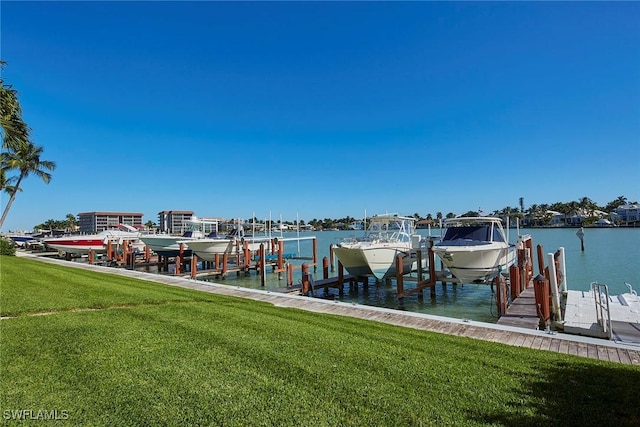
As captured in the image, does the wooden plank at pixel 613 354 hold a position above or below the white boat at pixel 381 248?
below

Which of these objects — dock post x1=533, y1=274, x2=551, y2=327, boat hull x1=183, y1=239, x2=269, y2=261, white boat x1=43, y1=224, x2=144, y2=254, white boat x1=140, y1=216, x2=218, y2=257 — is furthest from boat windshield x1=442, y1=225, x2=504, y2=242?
white boat x1=43, y1=224, x2=144, y2=254

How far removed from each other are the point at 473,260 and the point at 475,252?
41 cm

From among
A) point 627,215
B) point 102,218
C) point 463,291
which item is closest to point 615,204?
point 627,215

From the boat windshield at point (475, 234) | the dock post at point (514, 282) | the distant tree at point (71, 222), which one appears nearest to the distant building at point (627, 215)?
the boat windshield at point (475, 234)

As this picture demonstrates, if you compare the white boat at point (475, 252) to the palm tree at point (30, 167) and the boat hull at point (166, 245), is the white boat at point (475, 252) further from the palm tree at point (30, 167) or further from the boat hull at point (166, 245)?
the palm tree at point (30, 167)

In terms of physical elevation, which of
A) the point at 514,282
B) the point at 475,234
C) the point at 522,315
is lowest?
the point at 522,315

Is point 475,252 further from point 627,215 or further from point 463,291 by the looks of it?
point 627,215

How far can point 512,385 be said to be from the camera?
4336 millimetres

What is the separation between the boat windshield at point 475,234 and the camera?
16344 mm

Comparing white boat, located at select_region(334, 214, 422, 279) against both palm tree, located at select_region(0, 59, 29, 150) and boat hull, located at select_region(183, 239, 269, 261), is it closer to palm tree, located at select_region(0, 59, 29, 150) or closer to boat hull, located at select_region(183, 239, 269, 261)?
boat hull, located at select_region(183, 239, 269, 261)

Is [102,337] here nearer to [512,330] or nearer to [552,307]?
[512,330]

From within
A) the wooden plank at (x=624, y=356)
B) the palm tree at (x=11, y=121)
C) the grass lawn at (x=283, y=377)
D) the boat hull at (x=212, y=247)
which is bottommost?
the wooden plank at (x=624, y=356)

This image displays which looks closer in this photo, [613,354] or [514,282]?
[613,354]

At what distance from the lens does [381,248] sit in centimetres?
1827
